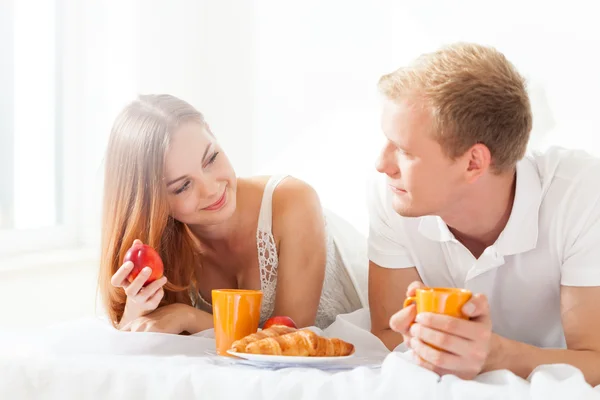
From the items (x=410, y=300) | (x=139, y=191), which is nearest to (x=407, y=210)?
(x=410, y=300)

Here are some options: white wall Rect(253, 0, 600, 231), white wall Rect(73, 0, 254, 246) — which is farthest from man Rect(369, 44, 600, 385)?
white wall Rect(73, 0, 254, 246)

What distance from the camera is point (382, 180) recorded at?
1933mm

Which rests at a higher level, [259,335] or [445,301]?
[445,301]

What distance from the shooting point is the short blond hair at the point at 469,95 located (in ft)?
5.08

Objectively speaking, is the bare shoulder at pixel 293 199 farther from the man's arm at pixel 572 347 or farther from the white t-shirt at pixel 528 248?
the man's arm at pixel 572 347

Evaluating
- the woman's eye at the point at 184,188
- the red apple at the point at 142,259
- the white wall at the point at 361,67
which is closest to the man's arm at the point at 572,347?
the red apple at the point at 142,259

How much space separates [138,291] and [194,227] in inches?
14.8

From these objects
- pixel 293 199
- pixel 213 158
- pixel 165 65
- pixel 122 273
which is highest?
pixel 165 65

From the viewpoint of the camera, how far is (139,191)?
1891mm

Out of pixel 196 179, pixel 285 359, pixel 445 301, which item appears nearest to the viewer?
pixel 445 301

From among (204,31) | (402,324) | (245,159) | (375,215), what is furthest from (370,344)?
(204,31)

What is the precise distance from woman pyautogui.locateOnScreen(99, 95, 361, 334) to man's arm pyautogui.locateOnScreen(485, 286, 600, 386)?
64cm

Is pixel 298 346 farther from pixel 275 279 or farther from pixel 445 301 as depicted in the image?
pixel 275 279

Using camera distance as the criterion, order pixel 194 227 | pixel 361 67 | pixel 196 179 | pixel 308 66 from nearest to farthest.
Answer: pixel 196 179 < pixel 194 227 < pixel 361 67 < pixel 308 66
